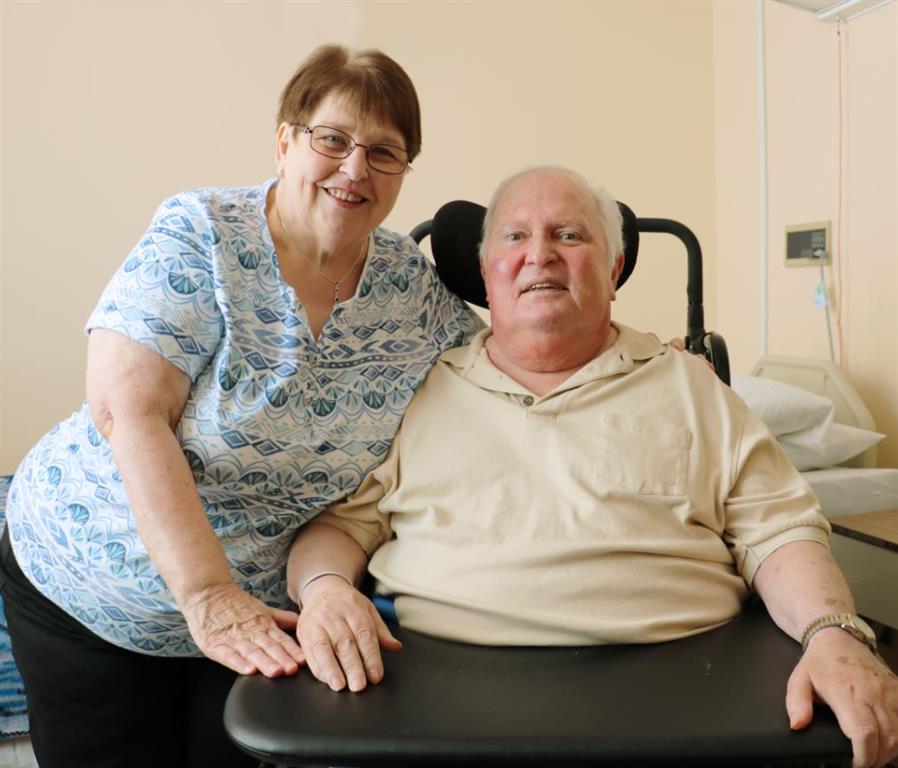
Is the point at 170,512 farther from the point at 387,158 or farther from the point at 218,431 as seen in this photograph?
the point at 387,158

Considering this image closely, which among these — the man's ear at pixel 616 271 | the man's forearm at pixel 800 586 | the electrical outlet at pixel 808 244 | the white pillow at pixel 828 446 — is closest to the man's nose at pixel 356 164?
the man's ear at pixel 616 271

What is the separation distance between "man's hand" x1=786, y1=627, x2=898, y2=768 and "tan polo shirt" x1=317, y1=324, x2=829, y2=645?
0.65 ft

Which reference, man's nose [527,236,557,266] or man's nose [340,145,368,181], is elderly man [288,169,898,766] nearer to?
man's nose [527,236,557,266]

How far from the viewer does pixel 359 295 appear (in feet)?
4.43

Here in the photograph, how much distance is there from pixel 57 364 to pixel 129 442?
2.03m

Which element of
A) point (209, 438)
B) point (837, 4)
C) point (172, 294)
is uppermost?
point (837, 4)

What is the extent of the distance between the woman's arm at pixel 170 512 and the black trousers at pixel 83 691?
0.88 feet

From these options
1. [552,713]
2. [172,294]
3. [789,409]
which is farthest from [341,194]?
[789,409]

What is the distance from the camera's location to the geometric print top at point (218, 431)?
1163 mm

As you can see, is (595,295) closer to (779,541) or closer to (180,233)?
(779,541)

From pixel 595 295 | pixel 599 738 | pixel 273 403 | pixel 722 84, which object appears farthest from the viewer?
pixel 722 84

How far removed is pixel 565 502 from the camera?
126 cm

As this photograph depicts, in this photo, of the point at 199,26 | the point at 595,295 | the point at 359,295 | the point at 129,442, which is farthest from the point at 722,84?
the point at 129,442

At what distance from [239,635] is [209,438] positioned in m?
0.27
